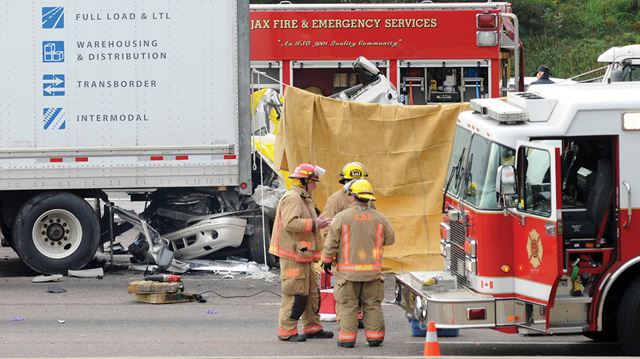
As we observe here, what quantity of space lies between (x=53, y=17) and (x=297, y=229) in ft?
17.0

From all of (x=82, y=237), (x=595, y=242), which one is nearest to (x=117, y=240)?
(x=82, y=237)

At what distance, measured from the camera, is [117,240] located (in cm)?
1802

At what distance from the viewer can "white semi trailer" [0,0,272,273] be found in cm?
1448

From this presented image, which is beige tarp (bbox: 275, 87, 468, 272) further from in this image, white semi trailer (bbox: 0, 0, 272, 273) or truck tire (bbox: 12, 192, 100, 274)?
truck tire (bbox: 12, 192, 100, 274)

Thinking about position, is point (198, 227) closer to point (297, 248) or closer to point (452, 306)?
point (297, 248)

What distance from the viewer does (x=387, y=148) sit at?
15.0m

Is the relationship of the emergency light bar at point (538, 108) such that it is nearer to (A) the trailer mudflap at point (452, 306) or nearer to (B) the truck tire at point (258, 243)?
(A) the trailer mudflap at point (452, 306)

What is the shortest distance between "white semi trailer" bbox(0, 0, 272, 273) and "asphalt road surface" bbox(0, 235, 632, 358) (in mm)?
930

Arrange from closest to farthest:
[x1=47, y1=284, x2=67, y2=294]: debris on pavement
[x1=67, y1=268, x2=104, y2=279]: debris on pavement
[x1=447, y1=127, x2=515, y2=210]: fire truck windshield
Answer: [x1=447, y1=127, x2=515, y2=210]: fire truck windshield
[x1=47, y1=284, x2=67, y2=294]: debris on pavement
[x1=67, y1=268, x2=104, y2=279]: debris on pavement

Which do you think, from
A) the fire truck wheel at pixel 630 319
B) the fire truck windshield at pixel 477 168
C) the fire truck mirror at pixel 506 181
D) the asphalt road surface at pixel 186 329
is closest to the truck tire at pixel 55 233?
the asphalt road surface at pixel 186 329

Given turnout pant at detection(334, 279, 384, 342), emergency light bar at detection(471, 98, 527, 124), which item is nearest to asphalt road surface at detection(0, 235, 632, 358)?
turnout pant at detection(334, 279, 384, 342)

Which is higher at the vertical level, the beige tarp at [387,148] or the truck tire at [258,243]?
the beige tarp at [387,148]

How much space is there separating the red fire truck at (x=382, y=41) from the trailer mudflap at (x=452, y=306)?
794 cm

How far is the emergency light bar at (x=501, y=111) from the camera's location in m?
9.93
